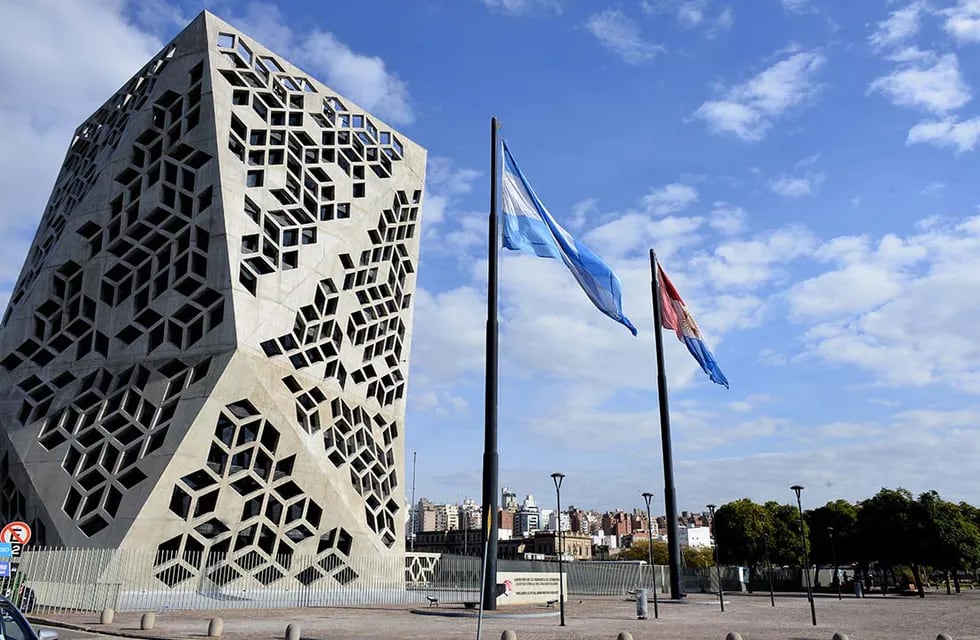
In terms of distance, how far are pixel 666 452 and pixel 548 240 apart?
44.6ft

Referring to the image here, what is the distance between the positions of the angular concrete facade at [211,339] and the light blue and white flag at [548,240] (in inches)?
587

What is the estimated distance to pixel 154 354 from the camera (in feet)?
110

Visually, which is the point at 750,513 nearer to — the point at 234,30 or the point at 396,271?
the point at 396,271

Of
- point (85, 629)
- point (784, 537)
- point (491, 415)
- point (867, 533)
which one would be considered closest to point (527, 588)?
point (491, 415)

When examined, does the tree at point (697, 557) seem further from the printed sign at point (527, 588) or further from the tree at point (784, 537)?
the printed sign at point (527, 588)

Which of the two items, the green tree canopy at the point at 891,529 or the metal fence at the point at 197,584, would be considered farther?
the green tree canopy at the point at 891,529

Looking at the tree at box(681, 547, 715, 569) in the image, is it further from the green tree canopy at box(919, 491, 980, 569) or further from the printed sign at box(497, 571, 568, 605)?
the printed sign at box(497, 571, 568, 605)

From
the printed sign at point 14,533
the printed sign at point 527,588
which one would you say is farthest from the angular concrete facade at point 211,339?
the printed sign at point 14,533

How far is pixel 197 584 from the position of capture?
29875 millimetres

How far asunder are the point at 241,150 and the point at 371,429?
15.9 metres

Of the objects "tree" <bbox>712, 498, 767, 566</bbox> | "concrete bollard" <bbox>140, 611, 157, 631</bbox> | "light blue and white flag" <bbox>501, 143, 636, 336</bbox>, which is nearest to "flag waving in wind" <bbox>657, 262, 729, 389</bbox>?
"light blue and white flag" <bbox>501, 143, 636, 336</bbox>

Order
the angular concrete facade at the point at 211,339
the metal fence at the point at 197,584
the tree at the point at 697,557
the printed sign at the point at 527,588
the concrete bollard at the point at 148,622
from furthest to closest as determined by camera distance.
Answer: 1. the tree at the point at 697,557
2. the angular concrete facade at the point at 211,339
3. the printed sign at the point at 527,588
4. the metal fence at the point at 197,584
5. the concrete bollard at the point at 148,622

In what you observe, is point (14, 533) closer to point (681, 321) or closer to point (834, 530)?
point (681, 321)

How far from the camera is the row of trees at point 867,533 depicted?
177ft
